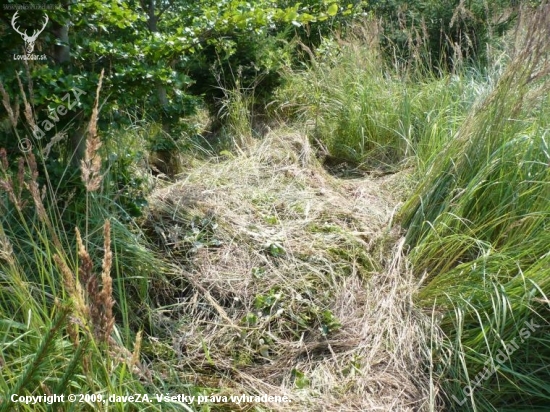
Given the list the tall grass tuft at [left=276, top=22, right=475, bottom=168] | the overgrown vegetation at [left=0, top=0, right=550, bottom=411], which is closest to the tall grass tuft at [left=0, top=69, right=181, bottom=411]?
the overgrown vegetation at [left=0, top=0, right=550, bottom=411]

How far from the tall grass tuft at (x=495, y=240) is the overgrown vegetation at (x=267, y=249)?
0.04 ft

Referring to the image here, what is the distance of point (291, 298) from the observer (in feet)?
7.66

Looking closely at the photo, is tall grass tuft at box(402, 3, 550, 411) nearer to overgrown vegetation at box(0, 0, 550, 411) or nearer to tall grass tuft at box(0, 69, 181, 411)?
overgrown vegetation at box(0, 0, 550, 411)

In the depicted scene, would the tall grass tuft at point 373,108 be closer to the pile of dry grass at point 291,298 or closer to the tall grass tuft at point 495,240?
the tall grass tuft at point 495,240

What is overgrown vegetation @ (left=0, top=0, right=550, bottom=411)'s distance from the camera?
6.20 feet

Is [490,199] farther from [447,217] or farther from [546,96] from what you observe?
[546,96]

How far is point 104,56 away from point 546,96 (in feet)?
7.89

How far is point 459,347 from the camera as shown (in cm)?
204

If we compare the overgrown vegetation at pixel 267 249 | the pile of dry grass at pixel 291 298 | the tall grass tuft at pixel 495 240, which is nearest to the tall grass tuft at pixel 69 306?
the overgrown vegetation at pixel 267 249

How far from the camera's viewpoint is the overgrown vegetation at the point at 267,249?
1.89m

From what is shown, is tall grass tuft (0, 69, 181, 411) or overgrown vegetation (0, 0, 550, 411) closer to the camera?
tall grass tuft (0, 69, 181, 411)

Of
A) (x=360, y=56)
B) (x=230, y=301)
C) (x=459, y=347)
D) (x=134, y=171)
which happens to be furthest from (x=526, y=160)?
(x=360, y=56)

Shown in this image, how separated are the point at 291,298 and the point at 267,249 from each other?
35 centimetres

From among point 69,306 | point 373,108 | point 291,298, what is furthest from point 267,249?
point 373,108
